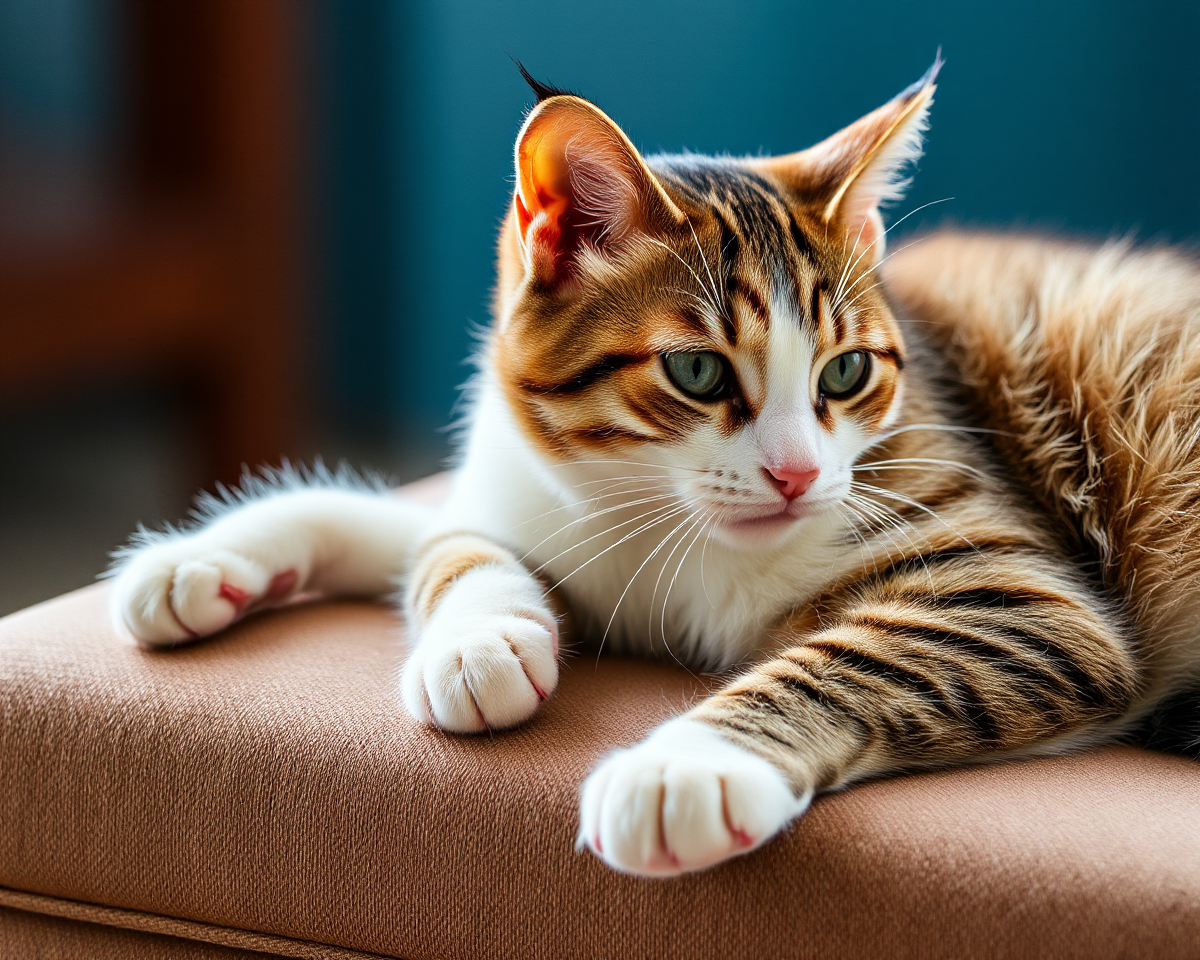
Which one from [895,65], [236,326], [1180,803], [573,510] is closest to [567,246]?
[573,510]

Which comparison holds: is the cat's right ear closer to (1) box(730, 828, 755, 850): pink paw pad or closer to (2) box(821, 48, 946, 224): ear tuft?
(2) box(821, 48, 946, 224): ear tuft

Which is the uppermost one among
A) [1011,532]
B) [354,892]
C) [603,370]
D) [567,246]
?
[567,246]

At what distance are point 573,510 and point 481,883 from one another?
1.28 ft

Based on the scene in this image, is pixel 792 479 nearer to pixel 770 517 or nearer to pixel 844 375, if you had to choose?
pixel 770 517

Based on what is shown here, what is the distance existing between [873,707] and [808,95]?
2.08 meters

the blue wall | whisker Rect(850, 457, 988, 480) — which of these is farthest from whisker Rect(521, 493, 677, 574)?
the blue wall

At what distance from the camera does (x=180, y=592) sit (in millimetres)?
1054

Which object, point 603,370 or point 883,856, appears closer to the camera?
point 883,856

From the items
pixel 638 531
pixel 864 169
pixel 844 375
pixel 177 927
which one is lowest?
pixel 177 927

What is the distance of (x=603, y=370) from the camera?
100 centimetres

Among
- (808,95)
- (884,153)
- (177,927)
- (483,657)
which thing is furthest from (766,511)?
(808,95)

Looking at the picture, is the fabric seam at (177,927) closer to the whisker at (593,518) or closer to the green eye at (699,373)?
the whisker at (593,518)

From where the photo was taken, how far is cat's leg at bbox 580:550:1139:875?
731 mm

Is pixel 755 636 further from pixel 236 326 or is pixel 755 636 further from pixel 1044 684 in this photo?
pixel 236 326
